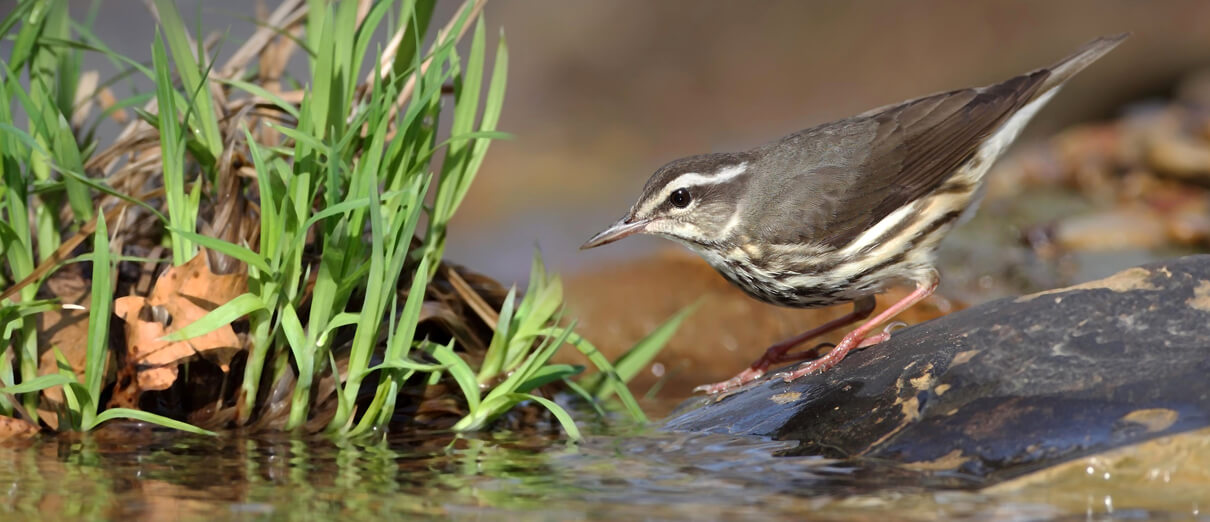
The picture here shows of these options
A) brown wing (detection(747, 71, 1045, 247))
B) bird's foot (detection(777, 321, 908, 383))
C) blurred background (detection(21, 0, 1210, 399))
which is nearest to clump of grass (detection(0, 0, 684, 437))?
bird's foot (detection(777, 321, 908, 383))

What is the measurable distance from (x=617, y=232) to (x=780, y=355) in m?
0.93

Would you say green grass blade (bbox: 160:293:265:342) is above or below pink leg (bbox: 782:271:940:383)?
above

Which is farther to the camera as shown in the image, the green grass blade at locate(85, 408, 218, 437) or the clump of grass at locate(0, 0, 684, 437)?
the clump of grass at locate(0, 0, 684, 437)

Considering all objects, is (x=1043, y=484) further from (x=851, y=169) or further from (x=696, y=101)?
(x=696, y=101)

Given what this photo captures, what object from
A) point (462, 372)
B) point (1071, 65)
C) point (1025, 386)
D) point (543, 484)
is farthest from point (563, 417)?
point (1071, 65)

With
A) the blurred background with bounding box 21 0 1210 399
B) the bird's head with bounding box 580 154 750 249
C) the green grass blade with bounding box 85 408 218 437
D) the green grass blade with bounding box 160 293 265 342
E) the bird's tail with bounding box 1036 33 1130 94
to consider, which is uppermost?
the blurred background with bounding box 21 0 1210 399

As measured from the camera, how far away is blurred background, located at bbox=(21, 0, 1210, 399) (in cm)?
1391

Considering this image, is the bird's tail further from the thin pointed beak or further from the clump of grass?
the clump of grass

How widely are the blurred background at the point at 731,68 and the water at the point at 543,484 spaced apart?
27.5 ft

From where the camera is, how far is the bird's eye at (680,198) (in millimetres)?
5441

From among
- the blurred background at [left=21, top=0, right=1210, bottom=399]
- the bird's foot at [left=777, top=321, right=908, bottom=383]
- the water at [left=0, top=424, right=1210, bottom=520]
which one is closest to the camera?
the water at [left=0, top=424, right=1210, bottom=520]

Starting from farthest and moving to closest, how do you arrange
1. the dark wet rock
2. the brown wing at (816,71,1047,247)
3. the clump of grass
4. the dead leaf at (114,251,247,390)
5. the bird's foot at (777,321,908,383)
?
the brown wing at (816,71,1047,247) < the bird's foot at (777,321,908,383) < the dead leaf at (114,251,247,390) < the clump of grass < the dark wet rock

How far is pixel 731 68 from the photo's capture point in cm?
1544

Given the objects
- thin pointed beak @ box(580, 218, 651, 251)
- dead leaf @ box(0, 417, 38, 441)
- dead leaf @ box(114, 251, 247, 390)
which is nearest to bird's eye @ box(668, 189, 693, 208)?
thin pointed beak @ box(580, 218, 651, 251)
